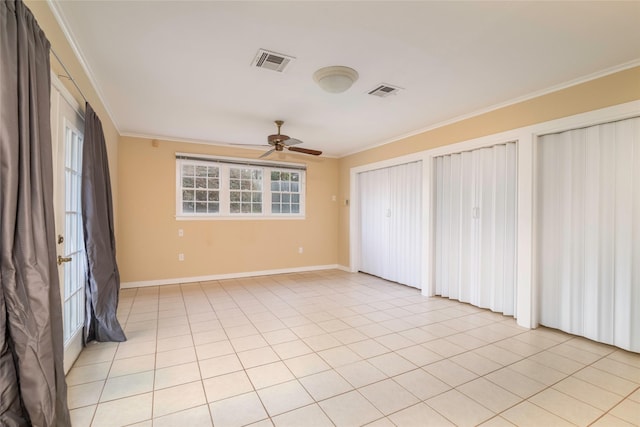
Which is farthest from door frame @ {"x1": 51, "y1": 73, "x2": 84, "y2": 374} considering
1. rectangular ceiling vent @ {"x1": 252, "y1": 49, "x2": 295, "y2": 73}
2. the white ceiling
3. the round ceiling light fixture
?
the round ceiling light fixture

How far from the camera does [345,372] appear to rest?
7.86 ft

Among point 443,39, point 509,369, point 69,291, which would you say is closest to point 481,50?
point 443,39

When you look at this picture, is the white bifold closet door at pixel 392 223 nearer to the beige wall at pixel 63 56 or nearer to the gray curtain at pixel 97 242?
the gray curtain at pixel 97 242

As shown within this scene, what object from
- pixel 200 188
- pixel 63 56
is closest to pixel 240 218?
pixel 200 188

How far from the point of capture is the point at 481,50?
2.43 meters

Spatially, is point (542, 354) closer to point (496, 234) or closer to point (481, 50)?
point (496, 234)

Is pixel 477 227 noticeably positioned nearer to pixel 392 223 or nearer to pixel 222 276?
pixel 392 223

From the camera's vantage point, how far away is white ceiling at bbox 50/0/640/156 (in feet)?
6.50

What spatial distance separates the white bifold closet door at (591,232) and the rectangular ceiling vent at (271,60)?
282cm

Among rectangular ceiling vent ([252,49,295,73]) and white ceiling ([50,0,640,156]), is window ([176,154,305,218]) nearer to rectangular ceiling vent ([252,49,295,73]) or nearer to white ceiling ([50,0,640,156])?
white ceiling ([50,0,640,156])

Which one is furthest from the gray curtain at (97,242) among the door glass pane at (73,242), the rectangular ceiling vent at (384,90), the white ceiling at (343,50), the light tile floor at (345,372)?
the rectangular ceiling vent at (384,90)

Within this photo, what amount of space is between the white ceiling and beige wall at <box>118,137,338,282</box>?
1.40 metres

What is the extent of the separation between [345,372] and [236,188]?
4148 millimetres

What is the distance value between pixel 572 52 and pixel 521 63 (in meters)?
0.34
